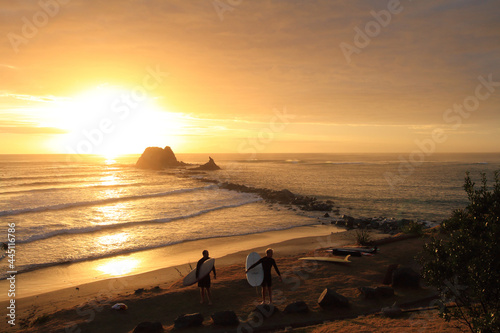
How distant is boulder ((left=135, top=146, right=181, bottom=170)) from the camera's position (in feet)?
344

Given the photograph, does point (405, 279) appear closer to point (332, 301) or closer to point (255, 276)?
point (332, 301)

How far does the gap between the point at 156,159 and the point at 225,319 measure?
10061 centimetres

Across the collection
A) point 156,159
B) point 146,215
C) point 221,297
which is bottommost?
point 221,297

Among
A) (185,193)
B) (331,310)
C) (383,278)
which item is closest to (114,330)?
(331,310)

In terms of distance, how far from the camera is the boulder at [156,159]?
104938mm

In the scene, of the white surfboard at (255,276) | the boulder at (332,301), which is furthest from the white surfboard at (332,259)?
the white surfboard at (255,276)

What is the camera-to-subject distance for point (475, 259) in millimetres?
5691

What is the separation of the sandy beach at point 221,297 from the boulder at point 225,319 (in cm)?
20

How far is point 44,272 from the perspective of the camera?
16734mm

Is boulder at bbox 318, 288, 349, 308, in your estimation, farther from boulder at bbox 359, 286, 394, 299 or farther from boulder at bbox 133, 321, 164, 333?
boulder at bbox 133, 321, 164, 333

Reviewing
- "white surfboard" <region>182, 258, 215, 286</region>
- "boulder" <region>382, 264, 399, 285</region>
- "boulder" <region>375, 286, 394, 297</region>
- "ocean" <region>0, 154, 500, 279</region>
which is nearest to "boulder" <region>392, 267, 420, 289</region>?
"boulder" <region>382, 264, 399, 285</region>

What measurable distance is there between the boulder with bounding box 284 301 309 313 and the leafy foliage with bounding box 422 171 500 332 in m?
4.82

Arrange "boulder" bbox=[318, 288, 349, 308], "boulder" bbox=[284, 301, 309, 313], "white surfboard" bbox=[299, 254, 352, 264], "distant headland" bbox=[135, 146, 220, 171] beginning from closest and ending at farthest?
"boulder" bbox=[284, 301, 309, 313] < "boulder" bbox=[318, 288, 349, 308] < "white surfboard" bbox=[299, 254, 352, 264] < "distant headland" bbox=[135, 146, 220, 171]

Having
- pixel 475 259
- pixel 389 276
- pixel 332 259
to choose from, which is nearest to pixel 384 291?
pixel 389 276
